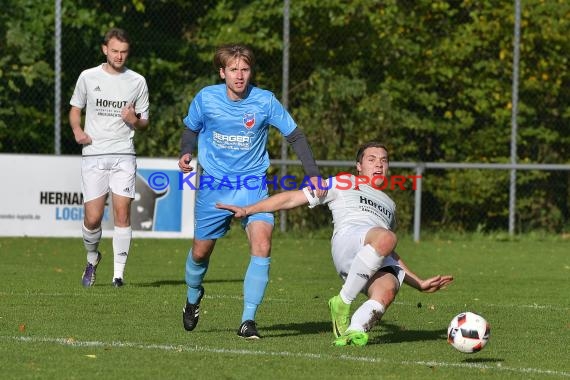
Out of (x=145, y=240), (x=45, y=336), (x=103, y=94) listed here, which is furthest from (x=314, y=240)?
(x=45, y=336)

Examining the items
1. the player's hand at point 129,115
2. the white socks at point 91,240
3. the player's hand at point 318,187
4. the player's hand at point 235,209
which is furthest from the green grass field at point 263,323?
the player's hand at point 129,115

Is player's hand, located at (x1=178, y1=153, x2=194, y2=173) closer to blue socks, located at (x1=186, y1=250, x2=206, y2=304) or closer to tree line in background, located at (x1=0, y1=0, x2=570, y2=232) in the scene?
blue socks, located at (x1=186, y1=250, x2=206, y2=304)

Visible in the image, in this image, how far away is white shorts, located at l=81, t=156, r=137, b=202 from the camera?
12195mm

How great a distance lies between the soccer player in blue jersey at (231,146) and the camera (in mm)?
8719

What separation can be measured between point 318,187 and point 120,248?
409 centimetres

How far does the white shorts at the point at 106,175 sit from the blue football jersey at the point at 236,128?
133 inches

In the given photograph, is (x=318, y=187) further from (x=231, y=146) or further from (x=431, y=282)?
(x=431, y=282)

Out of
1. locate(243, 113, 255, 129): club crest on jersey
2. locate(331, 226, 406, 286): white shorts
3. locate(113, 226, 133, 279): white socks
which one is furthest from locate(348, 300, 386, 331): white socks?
locate(113, 226, 133, 279): white socks

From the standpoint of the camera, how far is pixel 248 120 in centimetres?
882

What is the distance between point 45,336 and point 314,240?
1157 centimetres

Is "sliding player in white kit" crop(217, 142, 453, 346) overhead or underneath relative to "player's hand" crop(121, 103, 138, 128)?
underneath

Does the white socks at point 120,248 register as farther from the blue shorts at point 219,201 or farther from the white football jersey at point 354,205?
the white football jersey at point 354,205

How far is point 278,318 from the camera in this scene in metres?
9.93

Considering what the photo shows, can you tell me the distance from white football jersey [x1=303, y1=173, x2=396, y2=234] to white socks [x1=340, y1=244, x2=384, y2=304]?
1.35ft
